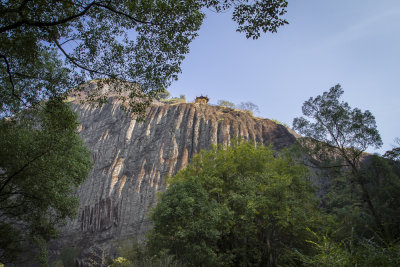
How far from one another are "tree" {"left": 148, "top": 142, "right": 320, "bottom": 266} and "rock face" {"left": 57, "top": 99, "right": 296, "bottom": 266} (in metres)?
20.3

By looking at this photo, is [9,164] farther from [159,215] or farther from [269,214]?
[269,214]

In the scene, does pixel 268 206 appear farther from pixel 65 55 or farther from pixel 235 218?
pixel 65 55

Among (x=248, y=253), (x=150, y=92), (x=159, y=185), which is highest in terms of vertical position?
(x=159, y=185)

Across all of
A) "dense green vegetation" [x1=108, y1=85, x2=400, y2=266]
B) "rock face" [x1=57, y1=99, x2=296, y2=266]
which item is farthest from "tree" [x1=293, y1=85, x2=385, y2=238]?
"rock face" [x1=57, y1=99, x2=296, y2=266]

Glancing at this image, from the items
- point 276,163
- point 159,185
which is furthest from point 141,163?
point 276,163

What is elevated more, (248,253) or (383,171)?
(383,171)

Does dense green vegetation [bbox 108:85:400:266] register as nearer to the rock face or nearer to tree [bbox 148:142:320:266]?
tree [bbox 148:142:320:266]

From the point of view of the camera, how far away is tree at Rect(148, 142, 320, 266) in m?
13.0

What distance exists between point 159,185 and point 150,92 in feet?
98.4

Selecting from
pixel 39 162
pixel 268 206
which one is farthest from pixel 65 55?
pixel 268 206

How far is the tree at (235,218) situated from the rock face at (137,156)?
20.3 meters

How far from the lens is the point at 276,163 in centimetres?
1803

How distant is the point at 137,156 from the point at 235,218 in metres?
29.2

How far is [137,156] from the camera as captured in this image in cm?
4159
